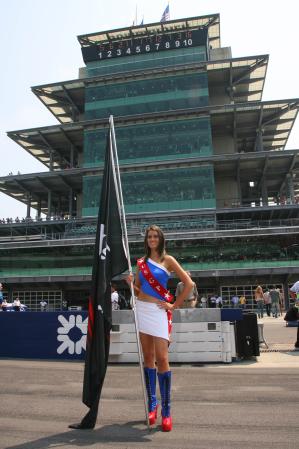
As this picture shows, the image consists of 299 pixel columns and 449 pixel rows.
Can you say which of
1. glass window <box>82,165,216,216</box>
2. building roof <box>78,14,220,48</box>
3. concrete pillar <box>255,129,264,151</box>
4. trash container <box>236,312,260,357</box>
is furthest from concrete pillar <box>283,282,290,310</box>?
building roof <box>78,14,220,48</box>

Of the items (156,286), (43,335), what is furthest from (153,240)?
(43,335)

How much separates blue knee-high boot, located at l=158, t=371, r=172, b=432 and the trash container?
17.1ft

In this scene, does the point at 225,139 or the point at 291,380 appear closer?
the point at 291,380

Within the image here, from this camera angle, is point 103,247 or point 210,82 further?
point 210,82

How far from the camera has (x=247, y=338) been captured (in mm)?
9320

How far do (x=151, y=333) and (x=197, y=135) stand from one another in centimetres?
4966

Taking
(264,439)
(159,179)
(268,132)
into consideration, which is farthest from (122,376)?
(268,132)

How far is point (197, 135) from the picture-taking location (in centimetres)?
5234

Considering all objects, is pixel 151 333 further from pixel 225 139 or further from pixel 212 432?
pixel 225 139

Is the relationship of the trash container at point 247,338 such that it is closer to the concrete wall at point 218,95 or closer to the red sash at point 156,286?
the red sash at point 156,286

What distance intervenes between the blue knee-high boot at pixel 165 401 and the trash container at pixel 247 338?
5.21 meters

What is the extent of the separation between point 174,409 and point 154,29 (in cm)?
6189

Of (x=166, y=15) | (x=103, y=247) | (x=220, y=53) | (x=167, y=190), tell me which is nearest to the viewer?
(x=103, y=247)

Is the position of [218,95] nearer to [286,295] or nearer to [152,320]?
[286,295]
